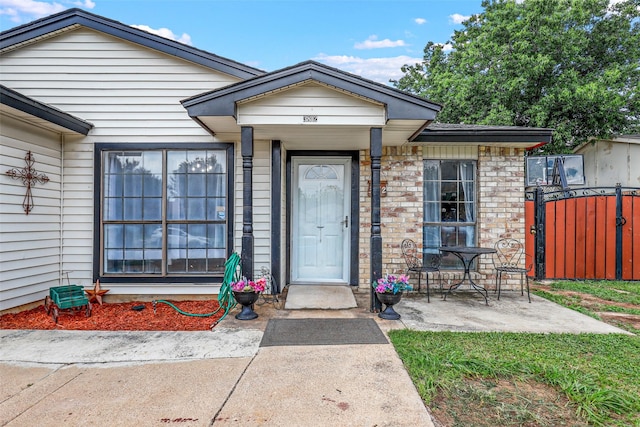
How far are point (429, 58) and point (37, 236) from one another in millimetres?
18703

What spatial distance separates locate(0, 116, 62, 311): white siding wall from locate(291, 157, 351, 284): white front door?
3476mm

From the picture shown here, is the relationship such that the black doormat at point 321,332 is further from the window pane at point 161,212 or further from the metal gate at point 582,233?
the metal gate at point 582,233

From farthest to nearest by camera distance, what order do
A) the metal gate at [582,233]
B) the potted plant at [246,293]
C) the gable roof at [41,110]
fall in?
the metal gate at [582,233], the potted plant at [246,293], the gable roof at [41,110]

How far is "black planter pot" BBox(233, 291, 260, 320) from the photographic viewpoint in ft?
12.8

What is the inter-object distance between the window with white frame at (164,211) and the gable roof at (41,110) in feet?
1.49

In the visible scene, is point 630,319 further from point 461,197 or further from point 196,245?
point 196,245

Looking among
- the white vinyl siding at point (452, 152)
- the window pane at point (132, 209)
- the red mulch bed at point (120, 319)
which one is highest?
the white vinyl siding at point (452, 152)

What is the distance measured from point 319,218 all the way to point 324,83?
94.0 inches

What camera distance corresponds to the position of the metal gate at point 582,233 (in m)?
6.38

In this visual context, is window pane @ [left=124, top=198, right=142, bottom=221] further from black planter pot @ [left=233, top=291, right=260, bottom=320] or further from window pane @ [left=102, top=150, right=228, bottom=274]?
black planter pot @ [left=233, top=291, right=260, bottom=320]

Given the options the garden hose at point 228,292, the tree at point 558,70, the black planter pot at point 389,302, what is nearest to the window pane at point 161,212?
the garden hose at point 228,292

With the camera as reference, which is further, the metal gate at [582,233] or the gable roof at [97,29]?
the metal gate at [582,233]

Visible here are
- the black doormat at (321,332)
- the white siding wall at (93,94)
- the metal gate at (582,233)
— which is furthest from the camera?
the metal gate at (582,233)

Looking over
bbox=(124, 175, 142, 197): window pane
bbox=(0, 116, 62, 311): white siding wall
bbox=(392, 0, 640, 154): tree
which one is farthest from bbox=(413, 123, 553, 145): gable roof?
bbox=(392, 0, 640, 154): tree
